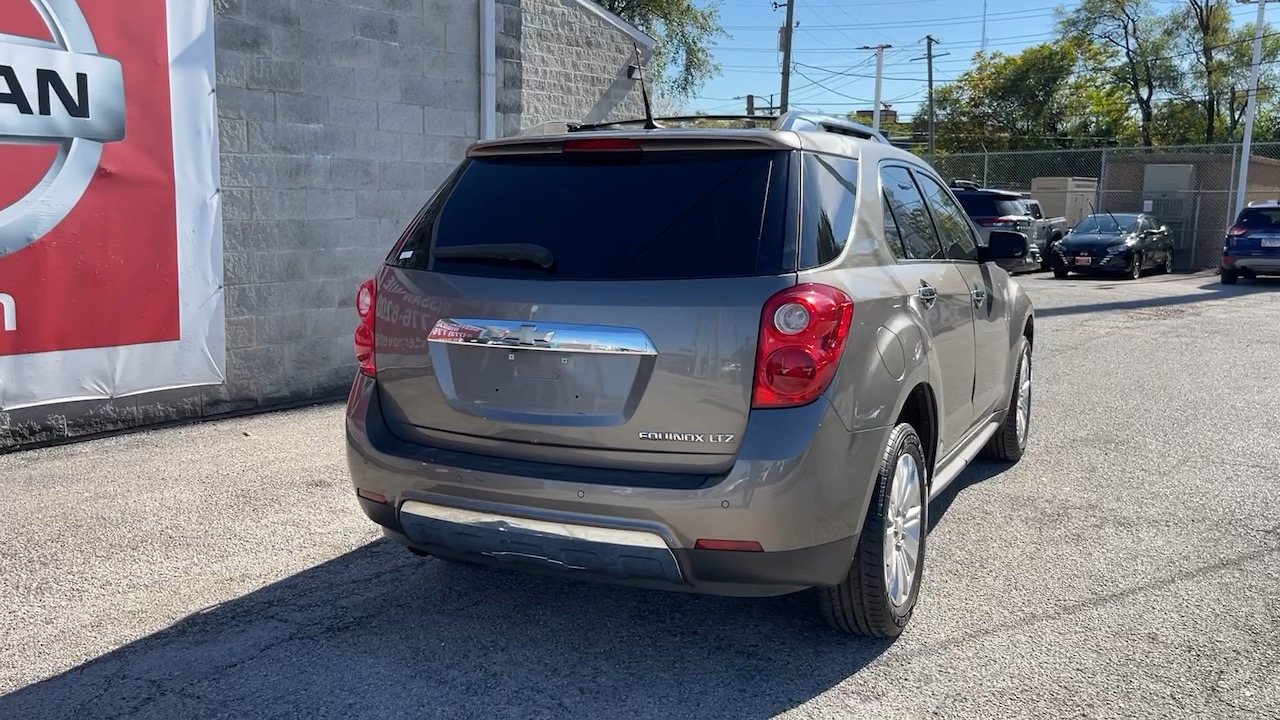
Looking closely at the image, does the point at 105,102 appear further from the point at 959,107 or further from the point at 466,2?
the point at 959,107

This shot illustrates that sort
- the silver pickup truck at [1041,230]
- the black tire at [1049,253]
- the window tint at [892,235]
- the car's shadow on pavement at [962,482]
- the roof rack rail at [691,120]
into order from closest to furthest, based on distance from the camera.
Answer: the window tint at [892,235]
the roof rack rail at [691,120]
the car's shadow on pavement at [962,482]
the black tire at [1049,253]
the silver pickup truck at [1041,230]

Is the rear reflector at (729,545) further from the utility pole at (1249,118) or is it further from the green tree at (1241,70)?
the green tree at (1241,70)

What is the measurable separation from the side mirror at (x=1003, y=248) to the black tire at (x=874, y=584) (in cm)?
193

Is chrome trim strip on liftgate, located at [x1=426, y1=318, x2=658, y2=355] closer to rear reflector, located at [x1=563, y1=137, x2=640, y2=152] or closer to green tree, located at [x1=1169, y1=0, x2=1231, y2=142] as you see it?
rear reflector, located at [x1=563, y1=137, x2=640, y2=152]

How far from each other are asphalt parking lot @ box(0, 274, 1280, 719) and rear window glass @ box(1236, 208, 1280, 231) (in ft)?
52.3

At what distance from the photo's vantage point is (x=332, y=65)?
25.6 feet

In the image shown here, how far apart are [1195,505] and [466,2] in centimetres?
647

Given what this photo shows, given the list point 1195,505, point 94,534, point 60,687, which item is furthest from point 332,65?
point 1195,505

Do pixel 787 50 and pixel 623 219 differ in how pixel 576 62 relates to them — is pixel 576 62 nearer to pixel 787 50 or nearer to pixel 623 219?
pixel 623 219

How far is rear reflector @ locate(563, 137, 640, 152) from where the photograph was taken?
3602 mm

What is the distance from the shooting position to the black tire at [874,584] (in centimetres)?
357

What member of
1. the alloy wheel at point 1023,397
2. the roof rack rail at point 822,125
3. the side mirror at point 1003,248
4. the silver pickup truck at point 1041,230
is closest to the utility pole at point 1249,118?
the silver pickup truck at point 1041,230

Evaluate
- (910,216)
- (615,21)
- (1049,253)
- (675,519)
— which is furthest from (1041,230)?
(675,519)

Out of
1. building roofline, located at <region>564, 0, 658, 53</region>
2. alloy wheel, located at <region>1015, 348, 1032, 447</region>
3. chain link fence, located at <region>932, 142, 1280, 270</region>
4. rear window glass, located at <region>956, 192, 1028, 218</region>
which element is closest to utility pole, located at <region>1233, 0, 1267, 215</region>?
chain link fence, located at <region>932, 142, 1280, 270</region>
